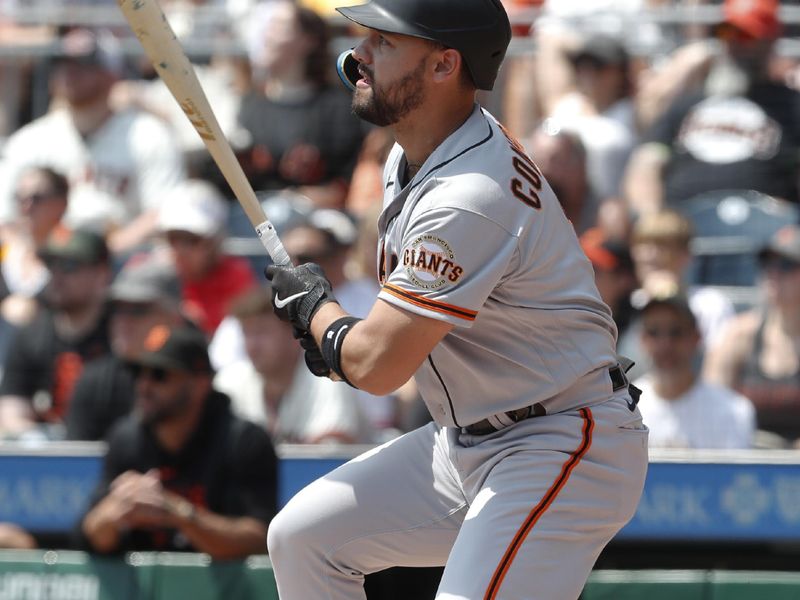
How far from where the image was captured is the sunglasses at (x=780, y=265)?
609 centimetres

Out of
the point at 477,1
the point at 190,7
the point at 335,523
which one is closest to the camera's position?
the point at 477,1

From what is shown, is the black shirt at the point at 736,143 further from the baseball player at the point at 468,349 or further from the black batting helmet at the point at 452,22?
the black batting helmet at the point at 452,22

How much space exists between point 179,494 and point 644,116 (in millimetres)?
3305

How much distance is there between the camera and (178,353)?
215 inches

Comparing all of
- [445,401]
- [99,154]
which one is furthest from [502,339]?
[99,154]

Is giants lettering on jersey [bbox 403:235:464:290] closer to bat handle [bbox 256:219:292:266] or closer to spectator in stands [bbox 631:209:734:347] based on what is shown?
bat handle [bbox 256:219:292:266]

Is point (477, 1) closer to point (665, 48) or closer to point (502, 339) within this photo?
point (502, 339)

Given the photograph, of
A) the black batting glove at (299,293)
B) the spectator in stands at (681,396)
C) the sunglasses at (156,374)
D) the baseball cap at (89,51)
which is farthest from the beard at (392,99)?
the baseball cap at (89,51)

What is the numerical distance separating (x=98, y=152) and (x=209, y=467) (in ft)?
9.28

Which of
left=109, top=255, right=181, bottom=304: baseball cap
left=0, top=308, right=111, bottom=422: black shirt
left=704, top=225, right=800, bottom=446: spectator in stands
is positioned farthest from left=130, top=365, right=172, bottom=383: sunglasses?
left=704, top=225, right=800, bottom=446: spectator in stands

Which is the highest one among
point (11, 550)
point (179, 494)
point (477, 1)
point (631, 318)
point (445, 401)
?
point (477, 1)

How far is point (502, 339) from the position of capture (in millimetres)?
3357

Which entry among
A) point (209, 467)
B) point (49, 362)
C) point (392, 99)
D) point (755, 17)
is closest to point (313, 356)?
point (392, 99)

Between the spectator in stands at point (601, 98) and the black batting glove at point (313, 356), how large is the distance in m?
3.85
